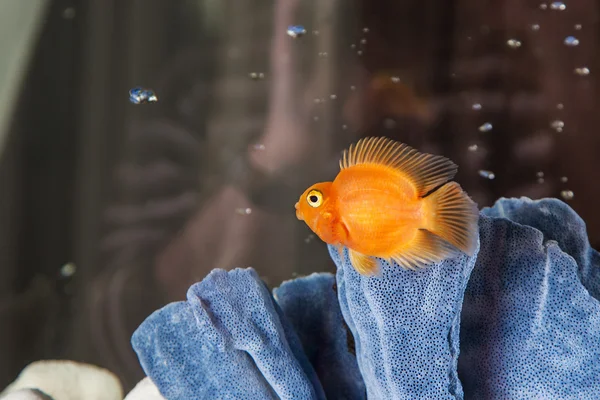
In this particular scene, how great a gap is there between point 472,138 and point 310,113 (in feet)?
2.57

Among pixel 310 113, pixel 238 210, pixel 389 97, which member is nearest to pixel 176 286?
pixel 238 210

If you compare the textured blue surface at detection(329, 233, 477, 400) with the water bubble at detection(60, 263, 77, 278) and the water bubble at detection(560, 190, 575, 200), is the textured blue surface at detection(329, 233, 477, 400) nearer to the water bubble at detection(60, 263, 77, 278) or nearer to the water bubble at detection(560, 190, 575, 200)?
the water bubble at detection(560, 190, 575, 200)

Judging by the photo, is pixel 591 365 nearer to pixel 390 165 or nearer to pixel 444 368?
pixel 444 368

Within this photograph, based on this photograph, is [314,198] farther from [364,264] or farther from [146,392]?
[146,392]

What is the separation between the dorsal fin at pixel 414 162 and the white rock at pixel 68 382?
1.42 metres

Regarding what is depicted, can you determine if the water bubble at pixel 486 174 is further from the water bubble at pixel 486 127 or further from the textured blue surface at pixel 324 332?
the textured blue surface at pixel 324 332

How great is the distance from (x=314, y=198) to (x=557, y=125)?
5.72 feet

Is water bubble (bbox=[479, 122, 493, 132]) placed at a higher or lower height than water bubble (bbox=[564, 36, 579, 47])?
A: lower

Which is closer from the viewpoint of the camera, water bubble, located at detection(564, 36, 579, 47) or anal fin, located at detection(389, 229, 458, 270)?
anal fin, located at detection(389, 229, 458, 270)

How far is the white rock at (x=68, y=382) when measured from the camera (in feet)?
5.51

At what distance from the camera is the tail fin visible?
24.2 inches

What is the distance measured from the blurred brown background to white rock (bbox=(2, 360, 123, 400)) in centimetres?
37

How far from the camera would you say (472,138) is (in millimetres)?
2242

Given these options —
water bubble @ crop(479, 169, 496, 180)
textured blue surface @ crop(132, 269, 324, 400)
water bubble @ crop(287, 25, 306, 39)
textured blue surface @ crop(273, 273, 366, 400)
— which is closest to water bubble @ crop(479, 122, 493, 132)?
water bubble @ crop(479, 169, 496, 180)
